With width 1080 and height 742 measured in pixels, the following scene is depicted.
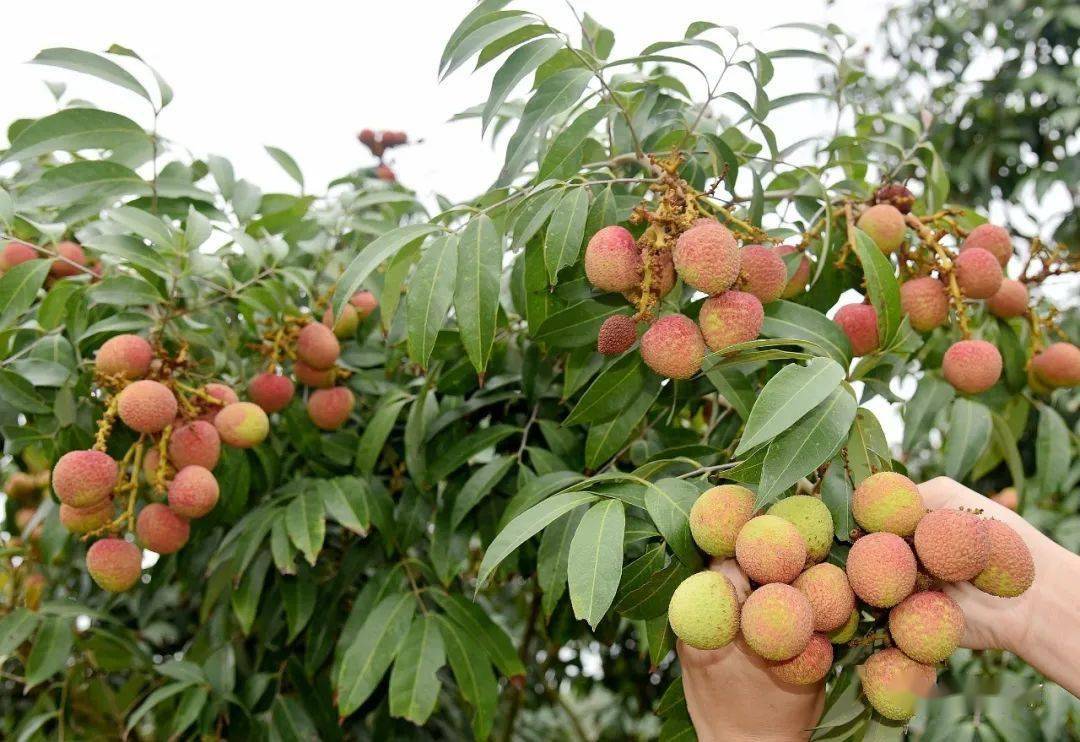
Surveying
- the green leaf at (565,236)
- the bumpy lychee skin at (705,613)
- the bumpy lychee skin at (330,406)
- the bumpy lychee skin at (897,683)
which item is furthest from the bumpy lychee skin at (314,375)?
the bumpy lychee skin at (897,683)

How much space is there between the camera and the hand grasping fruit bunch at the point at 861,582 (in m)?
0.75

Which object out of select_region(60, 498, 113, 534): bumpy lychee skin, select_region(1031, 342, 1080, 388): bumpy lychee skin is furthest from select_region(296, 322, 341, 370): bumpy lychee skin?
select_region(1031, 342, 1080, 388): bumpy lychee skin

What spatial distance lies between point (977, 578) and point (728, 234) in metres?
0.38

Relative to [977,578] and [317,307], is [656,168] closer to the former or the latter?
[977,578]

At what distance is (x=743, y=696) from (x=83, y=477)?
2.73 feet

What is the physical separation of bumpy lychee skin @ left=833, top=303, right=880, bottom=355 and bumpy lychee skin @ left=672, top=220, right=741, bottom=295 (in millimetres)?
290

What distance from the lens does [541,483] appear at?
1133 mm

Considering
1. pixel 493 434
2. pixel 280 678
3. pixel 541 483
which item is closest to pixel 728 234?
pixel 541 483

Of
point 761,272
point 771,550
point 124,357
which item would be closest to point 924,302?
point 761,272

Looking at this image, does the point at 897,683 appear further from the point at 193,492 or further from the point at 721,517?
the point at 193,492

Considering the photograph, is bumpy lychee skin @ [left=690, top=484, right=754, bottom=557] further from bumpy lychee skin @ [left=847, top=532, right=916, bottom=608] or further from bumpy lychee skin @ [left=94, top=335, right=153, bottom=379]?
bumpy lychee skin @ [left=94, top=335, right=153, bottom=379]

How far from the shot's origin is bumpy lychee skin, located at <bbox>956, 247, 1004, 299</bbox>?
1.14m

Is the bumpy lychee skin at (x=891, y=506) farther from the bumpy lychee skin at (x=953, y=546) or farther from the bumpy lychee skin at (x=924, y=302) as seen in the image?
the bumpy lychee skin at (x=924, y=302)

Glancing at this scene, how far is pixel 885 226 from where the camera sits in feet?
3.68
